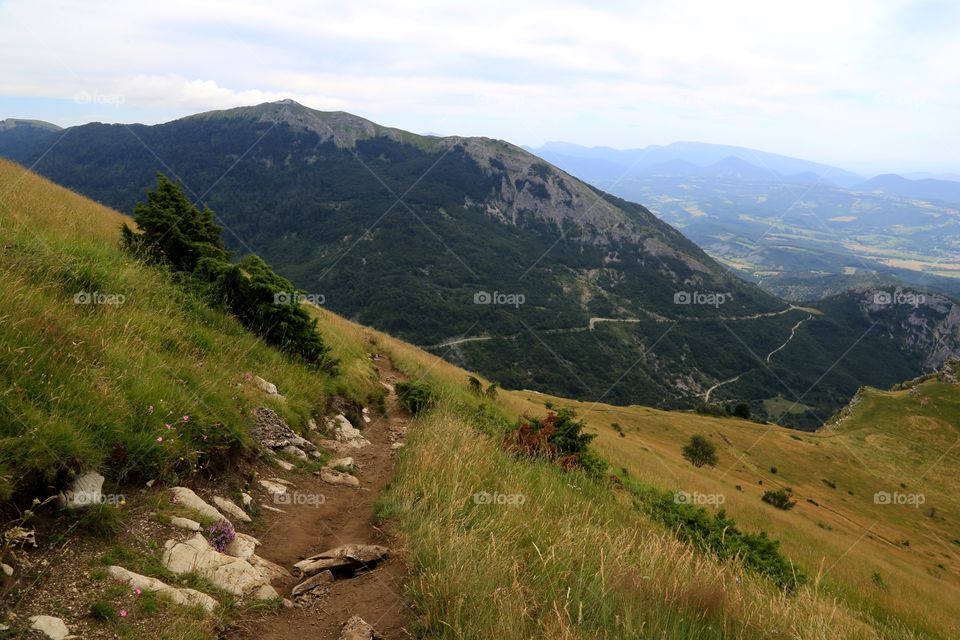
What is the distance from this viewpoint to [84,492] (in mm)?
4207

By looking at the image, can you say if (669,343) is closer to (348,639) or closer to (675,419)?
(675,419)

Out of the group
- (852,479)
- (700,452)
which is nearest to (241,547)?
(700,452)

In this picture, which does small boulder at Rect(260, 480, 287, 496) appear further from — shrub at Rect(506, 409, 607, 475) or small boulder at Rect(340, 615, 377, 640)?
shrub at Rect(506, 409, 607, 475)

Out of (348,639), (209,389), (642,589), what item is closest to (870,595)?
(642,589)

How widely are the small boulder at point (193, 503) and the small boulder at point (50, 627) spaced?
195 cm

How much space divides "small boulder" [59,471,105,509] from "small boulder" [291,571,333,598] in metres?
1.93

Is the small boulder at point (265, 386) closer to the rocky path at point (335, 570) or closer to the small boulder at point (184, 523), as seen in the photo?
the rocky path at point (335, 570)

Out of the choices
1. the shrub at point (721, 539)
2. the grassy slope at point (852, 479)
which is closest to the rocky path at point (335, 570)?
the shrub at point (721, 539)

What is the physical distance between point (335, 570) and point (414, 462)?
7.86 feet

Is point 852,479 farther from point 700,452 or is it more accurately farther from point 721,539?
point 721,539

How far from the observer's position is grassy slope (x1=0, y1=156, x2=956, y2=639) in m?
4.00

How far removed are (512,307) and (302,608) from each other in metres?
183

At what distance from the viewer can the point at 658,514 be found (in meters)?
11.3

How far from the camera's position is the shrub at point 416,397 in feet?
44.3
